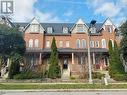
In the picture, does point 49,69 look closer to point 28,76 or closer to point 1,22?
point 28,76

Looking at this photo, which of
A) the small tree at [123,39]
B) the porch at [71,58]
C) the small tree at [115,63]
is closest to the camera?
the small tree at [123,39]

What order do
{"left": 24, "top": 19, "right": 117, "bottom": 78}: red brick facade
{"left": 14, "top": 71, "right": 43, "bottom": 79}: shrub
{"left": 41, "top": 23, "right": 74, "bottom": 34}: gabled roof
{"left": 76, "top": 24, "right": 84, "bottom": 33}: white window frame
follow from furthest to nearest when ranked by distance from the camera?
{"left": 41, "top": 23, "right": 74, "bottom": 34}: gabled roof < {"left": 76, "top": 24, "right": 84, "bottom": 33}: white window frame < {"left": 24, "top": 19, "right": 117, "bottom": 78}: red brick facade < {"left": 14, "top": 71, "right": 43, "bottom": 79}: shrub

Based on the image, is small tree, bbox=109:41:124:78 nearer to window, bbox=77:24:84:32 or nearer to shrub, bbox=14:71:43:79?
window, bbox=77:24:84:32

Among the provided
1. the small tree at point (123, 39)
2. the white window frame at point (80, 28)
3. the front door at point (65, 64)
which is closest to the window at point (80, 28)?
the white window frame at point (80, 28)

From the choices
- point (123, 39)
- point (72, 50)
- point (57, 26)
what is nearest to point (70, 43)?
point (72, 50)

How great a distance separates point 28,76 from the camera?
3650cm

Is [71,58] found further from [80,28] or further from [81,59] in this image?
[80,28]

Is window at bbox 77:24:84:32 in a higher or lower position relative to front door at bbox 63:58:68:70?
higher

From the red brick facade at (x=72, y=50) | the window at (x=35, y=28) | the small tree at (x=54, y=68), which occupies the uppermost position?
the window at (x=35, y=28)

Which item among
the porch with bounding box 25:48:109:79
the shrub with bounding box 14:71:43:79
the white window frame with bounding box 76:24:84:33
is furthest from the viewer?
the white window frame with bounding box 76:24:84:33

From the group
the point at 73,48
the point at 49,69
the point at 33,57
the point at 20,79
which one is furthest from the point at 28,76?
the point at 73,48

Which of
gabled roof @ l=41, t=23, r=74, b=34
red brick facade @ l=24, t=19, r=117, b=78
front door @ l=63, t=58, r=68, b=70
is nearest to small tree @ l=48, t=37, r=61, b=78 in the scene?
red brick facade @ l=24, t=19, r=117, b=78

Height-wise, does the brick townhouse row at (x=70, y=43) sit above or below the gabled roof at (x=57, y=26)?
below

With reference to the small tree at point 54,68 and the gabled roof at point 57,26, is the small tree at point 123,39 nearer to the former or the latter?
the small tree at point 54,68
